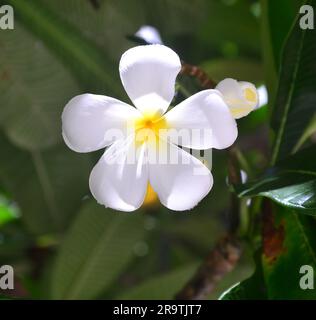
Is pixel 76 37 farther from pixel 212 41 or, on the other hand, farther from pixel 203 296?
pixel 212 41

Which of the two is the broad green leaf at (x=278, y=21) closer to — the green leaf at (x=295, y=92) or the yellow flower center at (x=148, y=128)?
the green leaf at (x=295, y=92)

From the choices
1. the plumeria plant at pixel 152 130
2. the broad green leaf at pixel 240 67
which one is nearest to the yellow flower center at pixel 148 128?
the plumeria plant at pixel 152 130

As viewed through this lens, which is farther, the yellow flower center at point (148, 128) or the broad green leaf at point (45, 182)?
the broad green leaf at point (45, 182)

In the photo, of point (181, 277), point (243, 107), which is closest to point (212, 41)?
point (181, 277)

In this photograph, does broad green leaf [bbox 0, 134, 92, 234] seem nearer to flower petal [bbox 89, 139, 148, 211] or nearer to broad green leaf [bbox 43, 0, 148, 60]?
broad green leaf [bbox 43, 0, 148, 60]

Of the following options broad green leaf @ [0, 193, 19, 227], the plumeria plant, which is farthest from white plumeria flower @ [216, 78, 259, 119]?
broad green leaf @ [0, 193, 19, 227]

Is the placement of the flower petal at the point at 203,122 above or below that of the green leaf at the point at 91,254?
above

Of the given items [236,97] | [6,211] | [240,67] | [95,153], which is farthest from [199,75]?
[6,211]
